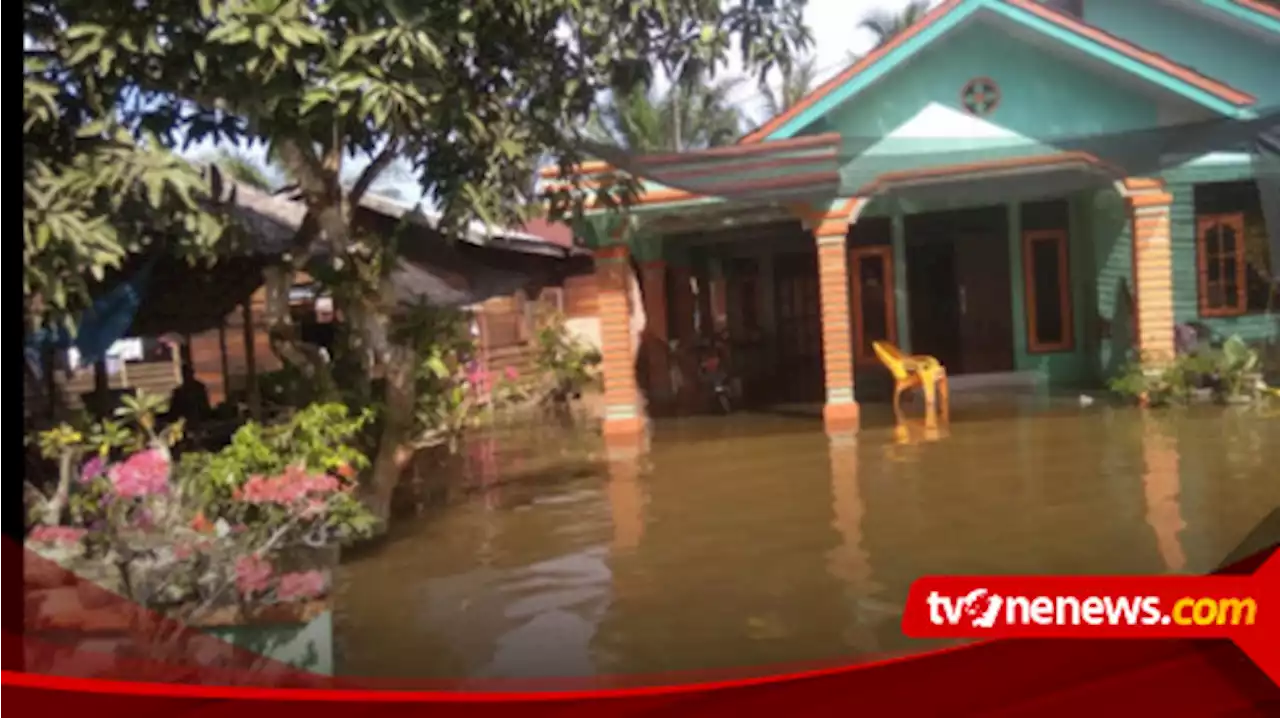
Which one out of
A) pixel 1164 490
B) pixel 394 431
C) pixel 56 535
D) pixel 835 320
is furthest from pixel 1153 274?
pixel 56 535

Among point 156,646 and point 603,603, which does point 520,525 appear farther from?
point 156,646

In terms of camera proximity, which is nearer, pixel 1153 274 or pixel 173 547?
pixel 173 547

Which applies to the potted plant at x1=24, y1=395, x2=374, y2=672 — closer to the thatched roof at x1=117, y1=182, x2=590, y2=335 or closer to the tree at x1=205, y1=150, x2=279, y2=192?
the thatched roof at x1=117, y1=182, x2=590, y2=335

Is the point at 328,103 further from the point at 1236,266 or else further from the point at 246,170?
the point at 1236,266

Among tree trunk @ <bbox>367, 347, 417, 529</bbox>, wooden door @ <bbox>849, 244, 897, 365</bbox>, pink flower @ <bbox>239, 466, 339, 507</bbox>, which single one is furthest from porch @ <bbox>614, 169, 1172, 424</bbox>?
pink flower @ <bbox>239, 466, 339, 507</bbox>

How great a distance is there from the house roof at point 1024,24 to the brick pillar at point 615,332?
745 millimetres

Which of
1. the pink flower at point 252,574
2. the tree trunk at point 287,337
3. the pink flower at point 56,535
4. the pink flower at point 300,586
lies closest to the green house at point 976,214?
the tree trunk at point 287,337

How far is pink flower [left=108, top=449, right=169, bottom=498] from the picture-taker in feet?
9.54

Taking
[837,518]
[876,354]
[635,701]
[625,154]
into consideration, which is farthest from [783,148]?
[635,701]

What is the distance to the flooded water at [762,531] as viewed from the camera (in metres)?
2.99

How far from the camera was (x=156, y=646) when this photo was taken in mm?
2771

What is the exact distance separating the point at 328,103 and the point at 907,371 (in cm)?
224

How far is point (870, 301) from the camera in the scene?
383 cm

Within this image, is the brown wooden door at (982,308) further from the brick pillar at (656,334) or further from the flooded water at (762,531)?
the brick pillar at (656,334)
